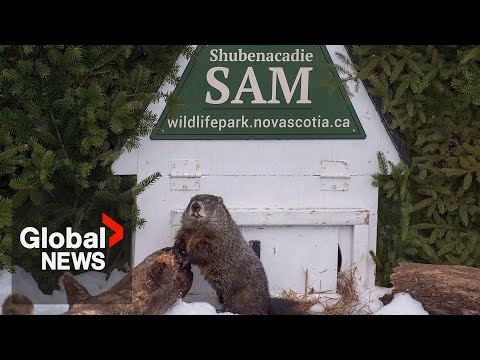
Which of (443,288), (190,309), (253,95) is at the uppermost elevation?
(253,95)

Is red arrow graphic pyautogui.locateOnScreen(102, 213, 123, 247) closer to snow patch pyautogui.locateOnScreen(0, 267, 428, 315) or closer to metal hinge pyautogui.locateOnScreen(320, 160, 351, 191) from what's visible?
snow patch pyautogui.locateOnScreen(0, 267, 428, 315)

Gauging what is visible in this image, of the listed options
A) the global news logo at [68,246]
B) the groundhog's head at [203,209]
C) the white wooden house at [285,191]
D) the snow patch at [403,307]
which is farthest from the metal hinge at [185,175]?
the snow patch at [403,307]

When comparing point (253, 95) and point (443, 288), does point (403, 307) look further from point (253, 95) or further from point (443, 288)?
point (253, 95)

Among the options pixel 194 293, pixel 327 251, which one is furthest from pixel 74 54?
pixel 327 251

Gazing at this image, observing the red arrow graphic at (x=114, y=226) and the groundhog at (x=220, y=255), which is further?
the red arrow graphic at (x=114, y=226)

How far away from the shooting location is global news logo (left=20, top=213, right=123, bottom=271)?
5703 mm

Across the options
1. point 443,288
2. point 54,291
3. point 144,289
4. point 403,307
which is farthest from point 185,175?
point 443,288

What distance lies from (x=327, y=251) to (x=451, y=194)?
39.2 inches

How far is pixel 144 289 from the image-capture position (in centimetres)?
551

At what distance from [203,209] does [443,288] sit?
1.77 metres

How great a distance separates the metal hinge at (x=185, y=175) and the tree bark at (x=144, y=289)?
475mm

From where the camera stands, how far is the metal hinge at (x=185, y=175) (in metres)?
5.89

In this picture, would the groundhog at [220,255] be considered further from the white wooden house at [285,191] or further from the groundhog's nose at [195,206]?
the white wooden house at [285,191]

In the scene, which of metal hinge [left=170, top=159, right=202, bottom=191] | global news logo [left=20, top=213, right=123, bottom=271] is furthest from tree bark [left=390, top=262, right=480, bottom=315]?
global news logo [left=20, top=213, right=123, bottom=271]
